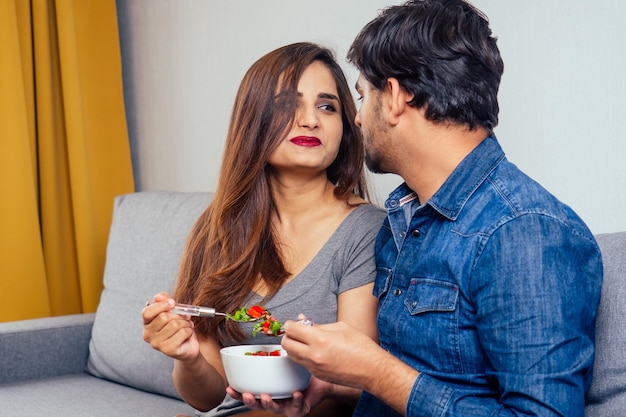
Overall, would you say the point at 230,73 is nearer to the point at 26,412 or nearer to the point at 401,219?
the point at 26,412

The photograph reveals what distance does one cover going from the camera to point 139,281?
233 cm

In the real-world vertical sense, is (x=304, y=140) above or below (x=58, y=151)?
above

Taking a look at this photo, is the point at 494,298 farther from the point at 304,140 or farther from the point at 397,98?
the point at 304,140

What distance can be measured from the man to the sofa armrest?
1.24 metres

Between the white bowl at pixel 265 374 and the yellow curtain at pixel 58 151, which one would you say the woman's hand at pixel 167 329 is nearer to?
the white bowl at pixel 265 374

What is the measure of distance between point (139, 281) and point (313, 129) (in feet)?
2.91

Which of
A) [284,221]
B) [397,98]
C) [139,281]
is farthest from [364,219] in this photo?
[139,281]

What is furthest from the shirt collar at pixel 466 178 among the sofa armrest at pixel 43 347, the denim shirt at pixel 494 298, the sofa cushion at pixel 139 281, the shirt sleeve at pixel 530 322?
the sofa armrest at pixel 43 347

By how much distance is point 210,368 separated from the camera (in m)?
1.66

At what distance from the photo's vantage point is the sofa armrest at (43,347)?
233 cm

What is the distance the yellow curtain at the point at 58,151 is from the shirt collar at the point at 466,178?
1913 mm

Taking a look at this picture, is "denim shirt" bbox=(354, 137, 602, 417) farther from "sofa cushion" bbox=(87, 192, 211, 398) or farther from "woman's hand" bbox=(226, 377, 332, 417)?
"sofa cushion" bbox=(87, 192, 211, 398)

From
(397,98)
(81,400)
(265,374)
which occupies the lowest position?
(81,400)

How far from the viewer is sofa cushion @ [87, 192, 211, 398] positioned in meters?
2.23
